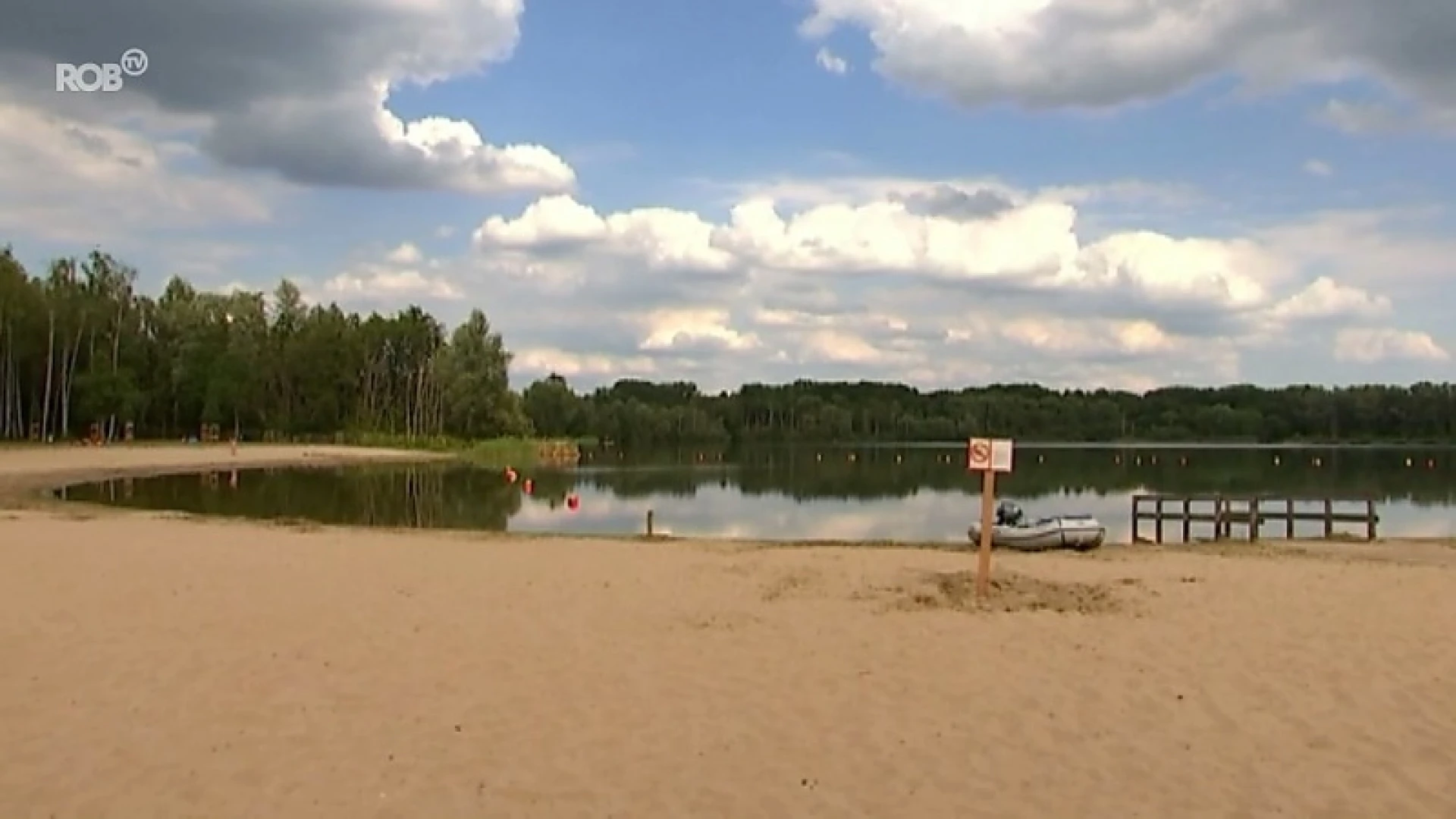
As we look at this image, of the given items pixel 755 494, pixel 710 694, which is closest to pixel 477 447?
pixel 755 494

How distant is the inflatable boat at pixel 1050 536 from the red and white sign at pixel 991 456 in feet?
24.9

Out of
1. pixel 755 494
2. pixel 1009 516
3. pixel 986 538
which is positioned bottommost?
pixel 755 494

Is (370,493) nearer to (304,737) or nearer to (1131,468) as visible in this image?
(304,737)

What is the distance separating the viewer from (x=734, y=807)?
6.17 metres

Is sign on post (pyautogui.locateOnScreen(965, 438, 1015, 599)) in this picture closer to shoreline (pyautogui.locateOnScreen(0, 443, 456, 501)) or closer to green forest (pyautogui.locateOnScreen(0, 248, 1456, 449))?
shoreline (pyautogui.locateOnScreen(0, 443, 456, 501))

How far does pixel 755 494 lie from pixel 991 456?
34967 mm

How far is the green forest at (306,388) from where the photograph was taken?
74688 mm

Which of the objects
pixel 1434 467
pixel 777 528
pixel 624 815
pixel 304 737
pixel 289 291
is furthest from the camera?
pixel 289 291

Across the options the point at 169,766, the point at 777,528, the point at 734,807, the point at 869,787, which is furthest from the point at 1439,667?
the point at 777,528

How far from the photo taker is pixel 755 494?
47.8 m

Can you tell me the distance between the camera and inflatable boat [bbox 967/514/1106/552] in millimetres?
20391

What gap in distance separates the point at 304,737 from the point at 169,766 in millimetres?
841

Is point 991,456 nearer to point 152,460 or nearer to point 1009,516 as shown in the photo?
point 1009,516

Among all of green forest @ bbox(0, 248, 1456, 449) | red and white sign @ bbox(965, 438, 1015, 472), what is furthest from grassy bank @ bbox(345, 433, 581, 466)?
red and white sign @ bbox(965, 438, 1015, 472)
